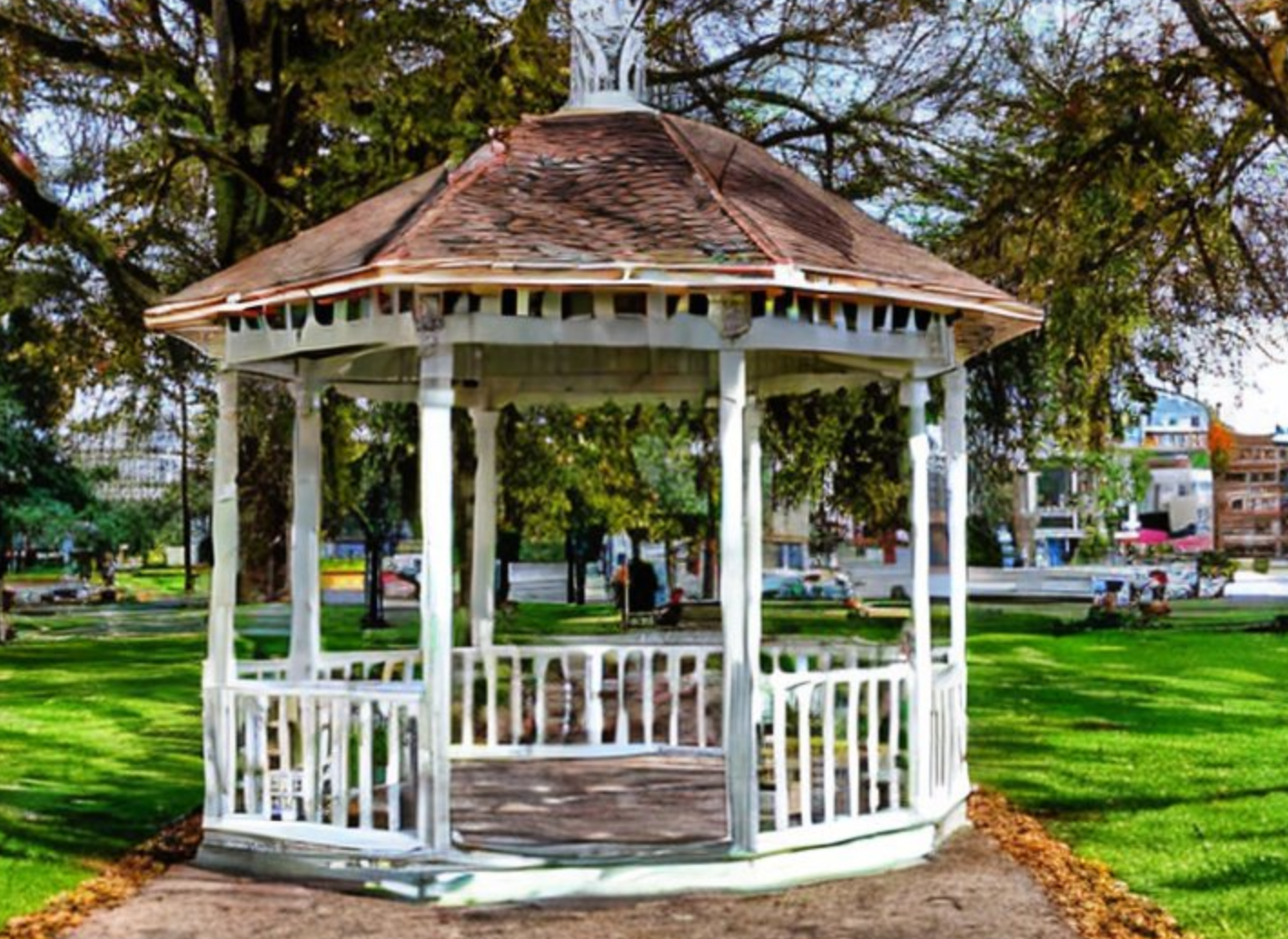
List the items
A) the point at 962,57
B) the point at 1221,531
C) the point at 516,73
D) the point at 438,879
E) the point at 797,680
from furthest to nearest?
the point at 1221,531, the point at 962,57, the point at 516,73, the point at 797,680, the point at 438,879

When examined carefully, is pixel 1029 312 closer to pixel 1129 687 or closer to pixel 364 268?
pixel 364 268

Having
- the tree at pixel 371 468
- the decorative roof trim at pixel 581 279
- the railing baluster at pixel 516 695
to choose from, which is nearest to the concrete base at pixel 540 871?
the decorative roof trim at pixel 581 279

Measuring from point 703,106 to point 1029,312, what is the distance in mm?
10087

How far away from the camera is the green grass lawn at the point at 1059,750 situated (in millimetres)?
9336

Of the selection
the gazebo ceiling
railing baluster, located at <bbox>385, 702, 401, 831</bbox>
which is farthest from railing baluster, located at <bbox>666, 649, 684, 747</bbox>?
railing baluster, located at <bbox>385, 702, 401, 831</bbox>

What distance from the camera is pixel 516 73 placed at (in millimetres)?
13906

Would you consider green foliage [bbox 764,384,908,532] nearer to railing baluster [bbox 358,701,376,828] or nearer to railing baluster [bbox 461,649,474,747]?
railing baluster [bbox 461,649,474,747]

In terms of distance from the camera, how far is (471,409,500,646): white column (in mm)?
12844

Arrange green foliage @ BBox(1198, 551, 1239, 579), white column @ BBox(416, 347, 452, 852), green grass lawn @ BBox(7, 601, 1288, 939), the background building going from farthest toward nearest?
1. the background building
2. green foliage @ BBox(1198, 551, 1239, 579)
3. green grass lawn @ BBox(7, 601, 1288, 939)
4. white column @ BBox(416, 347, 452, 852)

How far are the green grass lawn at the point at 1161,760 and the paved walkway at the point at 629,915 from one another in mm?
1030

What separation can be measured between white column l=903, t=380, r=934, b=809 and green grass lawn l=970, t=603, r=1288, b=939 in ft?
4.30

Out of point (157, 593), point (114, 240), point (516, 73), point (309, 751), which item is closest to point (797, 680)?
point (309, 751)

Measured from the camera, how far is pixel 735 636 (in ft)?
28.2

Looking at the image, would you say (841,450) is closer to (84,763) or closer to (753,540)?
(84,763)
